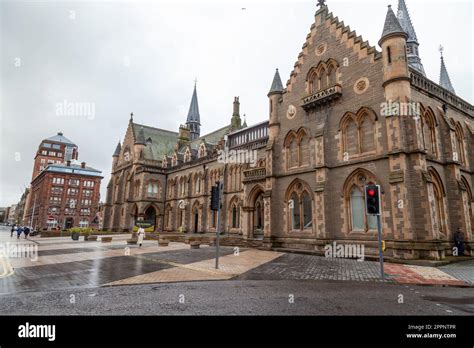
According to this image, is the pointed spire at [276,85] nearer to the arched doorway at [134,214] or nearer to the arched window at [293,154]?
the arched window at [293,154]

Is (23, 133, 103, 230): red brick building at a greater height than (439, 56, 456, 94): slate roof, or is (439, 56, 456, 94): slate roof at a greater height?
(439, 56, 456, 94): slate roof

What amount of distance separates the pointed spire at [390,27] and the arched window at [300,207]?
35.9 feet

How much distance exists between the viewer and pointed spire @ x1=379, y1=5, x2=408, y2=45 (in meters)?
16.5

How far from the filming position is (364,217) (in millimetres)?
16953

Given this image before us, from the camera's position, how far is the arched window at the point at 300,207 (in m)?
20.2

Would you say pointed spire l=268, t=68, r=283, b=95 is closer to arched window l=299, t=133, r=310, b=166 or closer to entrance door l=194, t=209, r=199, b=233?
arched window l=299, t=133, r=310, b=166

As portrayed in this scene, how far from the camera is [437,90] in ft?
63.3

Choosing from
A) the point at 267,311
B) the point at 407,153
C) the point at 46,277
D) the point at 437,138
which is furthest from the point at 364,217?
the point at 46,277

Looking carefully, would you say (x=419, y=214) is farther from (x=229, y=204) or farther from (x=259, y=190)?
(x=229, y=204)

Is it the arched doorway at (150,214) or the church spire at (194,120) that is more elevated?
the church spire at (194,120)

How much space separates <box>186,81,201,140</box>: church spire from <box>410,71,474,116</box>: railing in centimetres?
5231

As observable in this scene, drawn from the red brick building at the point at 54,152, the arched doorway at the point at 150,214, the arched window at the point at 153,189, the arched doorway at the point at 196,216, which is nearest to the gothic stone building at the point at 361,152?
the arched doorway at the point at 196,216
